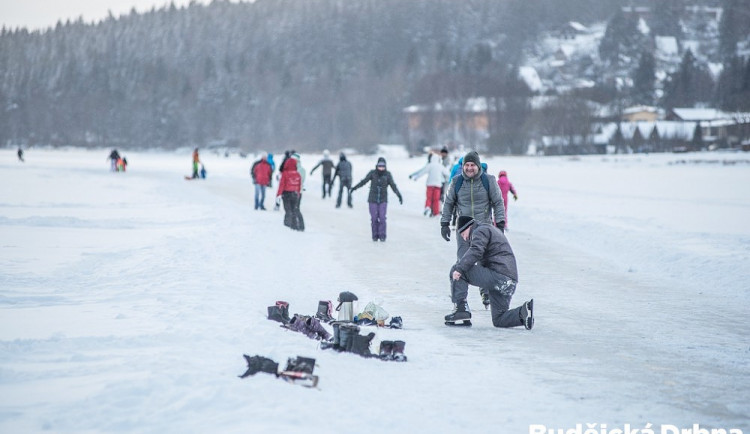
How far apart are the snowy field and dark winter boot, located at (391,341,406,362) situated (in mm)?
103

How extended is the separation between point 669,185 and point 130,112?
132 m

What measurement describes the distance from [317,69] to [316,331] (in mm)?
136548

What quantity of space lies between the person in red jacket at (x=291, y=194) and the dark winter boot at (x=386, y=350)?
10.4m

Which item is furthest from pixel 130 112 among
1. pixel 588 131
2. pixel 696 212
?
pixel 696 212

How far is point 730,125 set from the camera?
73750 millimetres

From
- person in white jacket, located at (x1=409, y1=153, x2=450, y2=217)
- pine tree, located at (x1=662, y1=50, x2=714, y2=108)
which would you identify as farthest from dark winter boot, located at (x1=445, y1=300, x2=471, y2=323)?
pine tree, located at (x1=662, y1=50, x2=714, y2=108)

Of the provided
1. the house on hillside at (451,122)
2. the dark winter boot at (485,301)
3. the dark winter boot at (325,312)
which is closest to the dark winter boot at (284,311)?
the dark winter boot at (325,312)

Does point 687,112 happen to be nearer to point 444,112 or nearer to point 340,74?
point 444,112

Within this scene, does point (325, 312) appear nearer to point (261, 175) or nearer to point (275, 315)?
point (275, 315)

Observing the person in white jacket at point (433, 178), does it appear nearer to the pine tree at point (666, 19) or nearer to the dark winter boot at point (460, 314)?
the dark winter boot at point (460, 314)

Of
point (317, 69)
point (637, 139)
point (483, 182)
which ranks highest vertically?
point (317, 69)

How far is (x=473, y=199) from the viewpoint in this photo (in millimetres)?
8438

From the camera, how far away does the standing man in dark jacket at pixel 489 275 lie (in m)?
7.25

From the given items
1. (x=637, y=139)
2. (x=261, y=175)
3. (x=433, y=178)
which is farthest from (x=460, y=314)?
(x=637, y=139)
